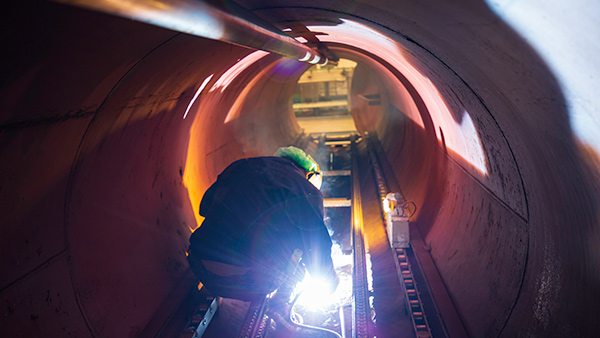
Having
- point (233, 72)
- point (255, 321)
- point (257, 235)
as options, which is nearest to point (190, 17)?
point (257, 235)

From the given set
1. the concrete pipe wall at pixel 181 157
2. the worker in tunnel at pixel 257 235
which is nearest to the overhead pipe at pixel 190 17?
the concrete pipe wall at pixel 181 157

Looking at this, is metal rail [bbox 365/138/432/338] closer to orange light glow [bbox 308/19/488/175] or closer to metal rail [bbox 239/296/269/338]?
orange light glow [bbox 308/19/488/175]

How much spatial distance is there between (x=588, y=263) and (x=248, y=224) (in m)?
2.49

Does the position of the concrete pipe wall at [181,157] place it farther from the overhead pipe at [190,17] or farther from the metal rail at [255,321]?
the metal rail at [255,321]

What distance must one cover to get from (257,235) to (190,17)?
231 cm

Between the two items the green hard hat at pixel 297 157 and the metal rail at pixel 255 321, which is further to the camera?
the green hard hat at pixel 297 157

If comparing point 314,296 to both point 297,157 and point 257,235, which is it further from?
point 297,157

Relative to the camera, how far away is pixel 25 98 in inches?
76.5

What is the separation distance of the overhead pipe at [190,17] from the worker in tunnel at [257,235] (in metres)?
1.36

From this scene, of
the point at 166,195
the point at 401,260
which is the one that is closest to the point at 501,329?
the point at 401,260

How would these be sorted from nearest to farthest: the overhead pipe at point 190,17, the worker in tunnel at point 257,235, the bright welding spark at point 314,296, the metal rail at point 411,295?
the overhead pipe at point 190,17 < the metal rail at point 411,295 < the worker in tunnel at point 257,235 < the bright welding spark at point 314,296

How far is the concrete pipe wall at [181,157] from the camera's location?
1635 millimetres

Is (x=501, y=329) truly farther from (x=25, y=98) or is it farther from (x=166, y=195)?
(x=166, y=195)

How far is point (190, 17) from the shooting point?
1.59 m
